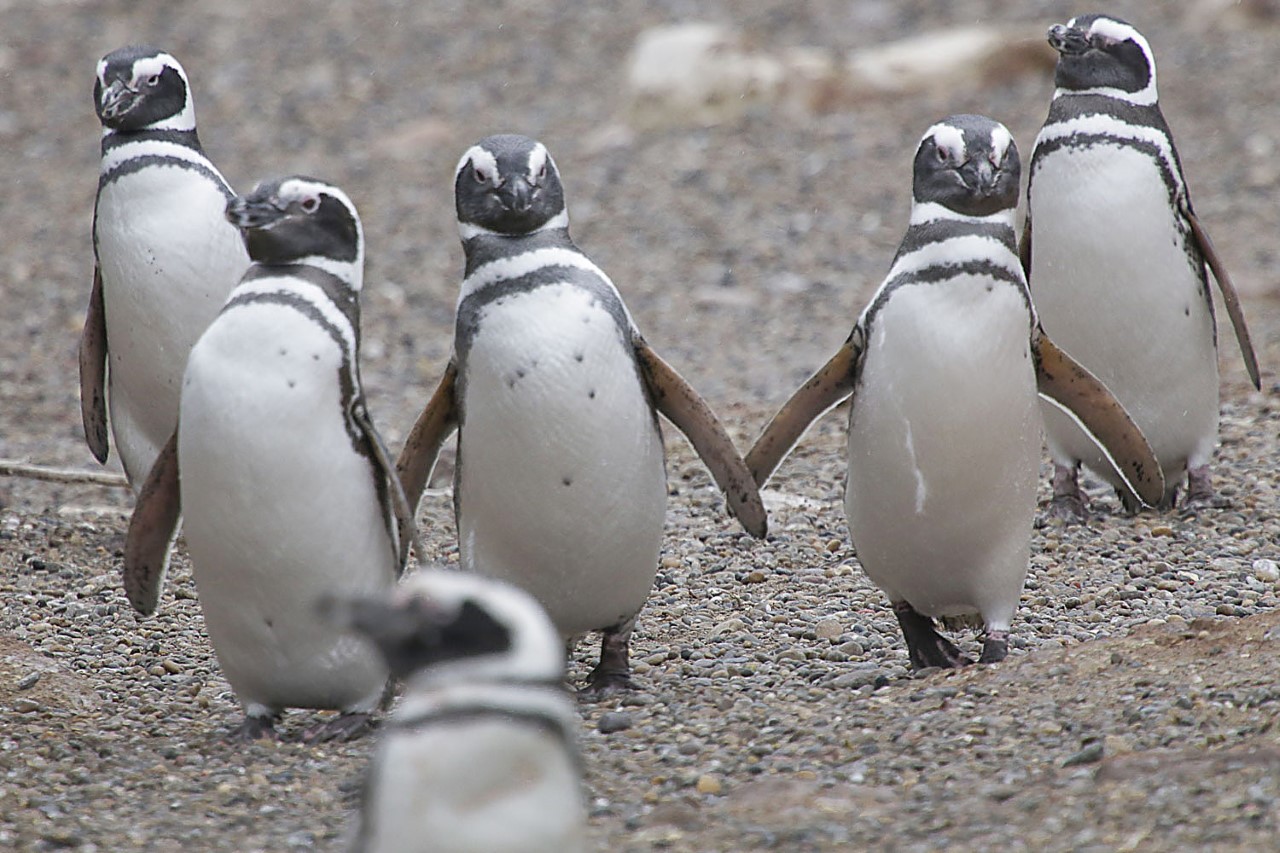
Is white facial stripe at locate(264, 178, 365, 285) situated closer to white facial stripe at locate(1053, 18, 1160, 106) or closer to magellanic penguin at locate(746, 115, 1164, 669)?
magellanic penguin at locate(746, 115, 1164, 669)

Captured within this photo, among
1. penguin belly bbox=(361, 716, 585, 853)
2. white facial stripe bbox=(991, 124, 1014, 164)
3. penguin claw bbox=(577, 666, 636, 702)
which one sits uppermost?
white facial stripe bbox=(991, 124, 1014, 164)

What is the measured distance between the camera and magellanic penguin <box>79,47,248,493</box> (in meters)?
5.60

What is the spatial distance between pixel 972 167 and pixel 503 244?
1.16m

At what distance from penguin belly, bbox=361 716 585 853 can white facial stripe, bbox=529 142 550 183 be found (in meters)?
1.95

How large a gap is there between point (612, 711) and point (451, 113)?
10.1 m

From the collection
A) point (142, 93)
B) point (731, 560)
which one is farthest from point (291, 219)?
point (731, 560)

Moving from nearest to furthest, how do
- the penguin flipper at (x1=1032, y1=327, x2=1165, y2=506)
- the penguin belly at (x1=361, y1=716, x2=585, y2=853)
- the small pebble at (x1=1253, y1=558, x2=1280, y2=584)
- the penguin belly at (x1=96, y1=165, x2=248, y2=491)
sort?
the penguin belly at (x1=361, y1=716, x2=585, y2=853)
the penguin flipper at (x1=1032, y1=327, x2=1165, y2=506)
the small pebble at (x1=1253, y1=558, x2=1280, y2=584)
the penguin belly at (x1=96, y1=165, x2=248, y2=491)

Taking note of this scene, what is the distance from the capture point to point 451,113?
45.3 ft

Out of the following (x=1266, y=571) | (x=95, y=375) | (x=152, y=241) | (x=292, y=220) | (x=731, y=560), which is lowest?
(x=731, y=560)

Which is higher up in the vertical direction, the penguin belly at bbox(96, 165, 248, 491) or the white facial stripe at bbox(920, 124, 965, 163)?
the white facial stripe at bbox(920, 124, 965, 163)

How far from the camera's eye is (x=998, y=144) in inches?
170

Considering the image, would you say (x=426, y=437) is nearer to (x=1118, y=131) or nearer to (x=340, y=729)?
(x=340, y=729)

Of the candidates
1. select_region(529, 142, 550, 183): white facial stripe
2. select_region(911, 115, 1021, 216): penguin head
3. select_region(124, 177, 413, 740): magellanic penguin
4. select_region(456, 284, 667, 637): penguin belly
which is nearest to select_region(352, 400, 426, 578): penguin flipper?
select_region(124, 177, 413, 740): magellanic penguin

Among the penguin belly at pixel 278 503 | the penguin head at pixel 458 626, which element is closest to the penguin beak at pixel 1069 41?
the penguin belly at pixel 278 503
